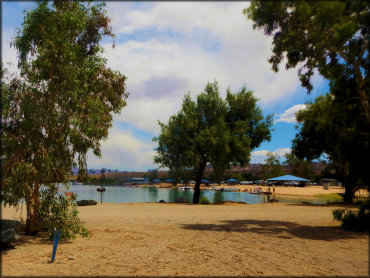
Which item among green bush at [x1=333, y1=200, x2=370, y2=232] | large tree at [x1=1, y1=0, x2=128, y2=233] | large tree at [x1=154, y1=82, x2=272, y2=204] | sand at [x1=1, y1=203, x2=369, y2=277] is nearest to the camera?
sand at [x1=1, y1=203, x2=369, y2=277]

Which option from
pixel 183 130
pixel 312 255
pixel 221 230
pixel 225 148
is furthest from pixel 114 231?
pixel 183 130

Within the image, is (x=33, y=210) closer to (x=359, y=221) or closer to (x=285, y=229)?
(x=285, y=229)

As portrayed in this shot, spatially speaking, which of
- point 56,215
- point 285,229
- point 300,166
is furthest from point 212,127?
point 300,166

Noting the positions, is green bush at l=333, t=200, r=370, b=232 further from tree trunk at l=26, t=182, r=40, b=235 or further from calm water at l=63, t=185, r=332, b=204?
calm water at l=63, t=185, r=332, b=204

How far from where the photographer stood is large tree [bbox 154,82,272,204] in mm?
27859

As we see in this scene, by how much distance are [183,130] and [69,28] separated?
781 inches

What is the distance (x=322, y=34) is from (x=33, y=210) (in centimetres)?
1332

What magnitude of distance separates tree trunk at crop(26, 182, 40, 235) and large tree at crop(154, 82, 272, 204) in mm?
17814

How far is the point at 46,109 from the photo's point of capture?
1010 centimetres

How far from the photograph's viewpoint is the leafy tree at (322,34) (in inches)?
452

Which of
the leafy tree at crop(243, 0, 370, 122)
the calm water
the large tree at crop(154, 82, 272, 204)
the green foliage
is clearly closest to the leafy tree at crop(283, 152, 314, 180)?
the calm water

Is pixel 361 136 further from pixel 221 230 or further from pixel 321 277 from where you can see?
pixel 321 277

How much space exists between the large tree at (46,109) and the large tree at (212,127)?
17523 millimetres

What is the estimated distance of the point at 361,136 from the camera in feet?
49.2
